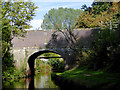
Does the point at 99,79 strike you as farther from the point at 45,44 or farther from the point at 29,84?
the point at 45,44

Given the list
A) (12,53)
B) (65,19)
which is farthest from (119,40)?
(65,19)

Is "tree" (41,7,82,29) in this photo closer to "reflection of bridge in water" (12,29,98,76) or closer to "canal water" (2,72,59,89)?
"reflection of bridge in water" (12,29,98,76)

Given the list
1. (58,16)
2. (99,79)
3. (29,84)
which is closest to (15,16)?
(29,84)

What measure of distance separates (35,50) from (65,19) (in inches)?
1608

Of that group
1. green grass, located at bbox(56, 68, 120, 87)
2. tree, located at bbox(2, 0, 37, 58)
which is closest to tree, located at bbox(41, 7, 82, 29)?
tree, located at bbox(2, 0, 37, 58)

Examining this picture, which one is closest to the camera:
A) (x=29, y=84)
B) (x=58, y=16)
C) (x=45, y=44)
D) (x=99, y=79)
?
(x=99, y=79)

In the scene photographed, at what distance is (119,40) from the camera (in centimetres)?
1305

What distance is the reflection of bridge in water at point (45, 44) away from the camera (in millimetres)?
24406

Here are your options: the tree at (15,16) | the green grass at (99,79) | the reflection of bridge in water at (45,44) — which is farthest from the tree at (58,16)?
the green grass at (99,79)

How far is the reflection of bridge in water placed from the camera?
2441 cm

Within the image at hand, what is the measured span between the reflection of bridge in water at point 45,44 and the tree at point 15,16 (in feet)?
16.7

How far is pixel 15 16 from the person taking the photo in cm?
1923

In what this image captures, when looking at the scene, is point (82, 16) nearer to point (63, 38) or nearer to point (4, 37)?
point (63, 38)

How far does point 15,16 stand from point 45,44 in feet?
21.8
